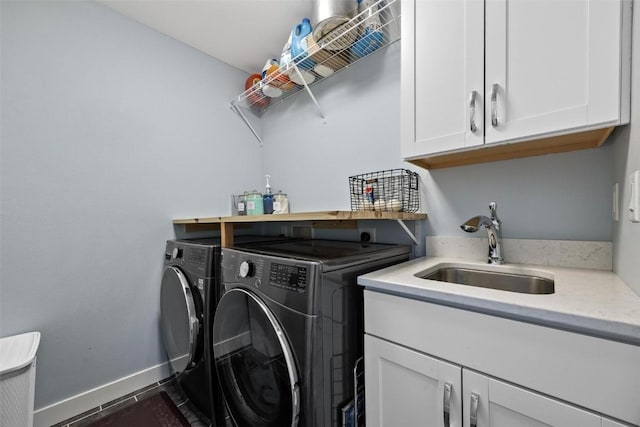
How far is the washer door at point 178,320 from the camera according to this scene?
143 centimetres

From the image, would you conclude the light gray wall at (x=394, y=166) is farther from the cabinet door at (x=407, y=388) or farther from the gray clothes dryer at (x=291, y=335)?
the cabinet door at (x=407, y=388)

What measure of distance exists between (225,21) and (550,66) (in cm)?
195

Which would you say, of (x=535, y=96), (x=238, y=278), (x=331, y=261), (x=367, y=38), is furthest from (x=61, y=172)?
(x=535, y=96)

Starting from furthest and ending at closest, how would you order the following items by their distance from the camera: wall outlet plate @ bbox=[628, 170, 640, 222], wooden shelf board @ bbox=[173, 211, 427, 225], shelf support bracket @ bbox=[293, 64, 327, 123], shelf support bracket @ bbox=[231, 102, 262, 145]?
shelf support bracket @ bbox=[231, 102, 262, 145] < shelf support bracket @ bbox=[293, 64, 327, 123] < wooden shelf board @ bbox=[173, 211, 427, 225] < wall outlet plate @ bbox=[628, 170, 640, 222]

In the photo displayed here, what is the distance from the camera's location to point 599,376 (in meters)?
0.58

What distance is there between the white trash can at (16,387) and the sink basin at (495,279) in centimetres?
177

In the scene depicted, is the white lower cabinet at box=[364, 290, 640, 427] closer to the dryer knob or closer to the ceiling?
the dryer knob

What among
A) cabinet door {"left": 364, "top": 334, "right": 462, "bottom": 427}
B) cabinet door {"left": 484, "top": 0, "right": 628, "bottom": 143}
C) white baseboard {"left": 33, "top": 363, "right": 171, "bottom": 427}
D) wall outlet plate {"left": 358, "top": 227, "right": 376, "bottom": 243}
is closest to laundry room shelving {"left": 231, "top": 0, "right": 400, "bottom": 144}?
cabinet door {"left": 484, "top": 0, "right": 628, "bottom": 143}

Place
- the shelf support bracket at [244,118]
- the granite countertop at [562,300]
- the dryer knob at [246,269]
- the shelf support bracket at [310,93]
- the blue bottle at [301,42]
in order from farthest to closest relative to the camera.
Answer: the shelf support bracket at [244,118] → the shelf support bracket at [310,93] → the blue bottle at [301,42] → the dryer knob at [246,269] → the granite countertop at [562,300]

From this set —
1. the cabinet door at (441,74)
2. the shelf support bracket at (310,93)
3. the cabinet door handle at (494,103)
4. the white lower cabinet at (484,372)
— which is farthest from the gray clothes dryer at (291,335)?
the shelf support bracket at (310,93)

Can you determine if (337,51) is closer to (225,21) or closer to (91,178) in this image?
(225,21)

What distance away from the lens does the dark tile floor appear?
1.51 m

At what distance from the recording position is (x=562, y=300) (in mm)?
688

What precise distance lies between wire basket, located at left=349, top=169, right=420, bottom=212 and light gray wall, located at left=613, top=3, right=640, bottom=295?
79 centimetres
